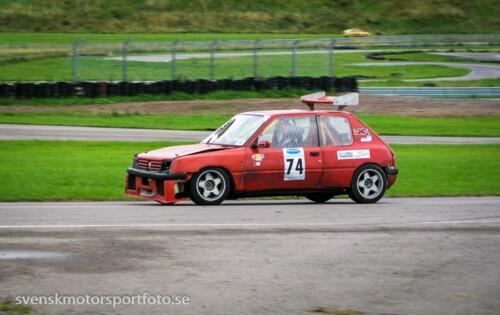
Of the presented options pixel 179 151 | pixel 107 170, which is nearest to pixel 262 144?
pixel 179 151

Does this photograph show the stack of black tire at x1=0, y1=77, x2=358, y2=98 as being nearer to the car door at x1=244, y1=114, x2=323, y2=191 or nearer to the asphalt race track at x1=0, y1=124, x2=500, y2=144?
the asphalt race track at x1=0, y1=124, x2=500, y2=144

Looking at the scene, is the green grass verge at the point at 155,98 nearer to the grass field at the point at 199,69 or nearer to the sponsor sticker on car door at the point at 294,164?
the grass field at the point at 199,69

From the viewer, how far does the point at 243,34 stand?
75625mm

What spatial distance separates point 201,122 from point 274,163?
59.6 feet

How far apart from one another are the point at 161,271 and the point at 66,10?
69.7 m

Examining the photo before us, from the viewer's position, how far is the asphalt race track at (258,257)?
8141mm

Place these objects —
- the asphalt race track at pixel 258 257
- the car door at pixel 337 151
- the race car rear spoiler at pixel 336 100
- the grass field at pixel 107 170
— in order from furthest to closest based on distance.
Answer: the grass field at pixel 107 170 → the race car rear spoiler at pixel 336 100 → the car door at pixel 337 151 → the asphalt race track at pixel 258 257

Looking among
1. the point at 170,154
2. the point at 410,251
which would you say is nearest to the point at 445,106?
the point at 170,154

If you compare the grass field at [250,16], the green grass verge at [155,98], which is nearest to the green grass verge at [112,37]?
the grass field at [250,16]

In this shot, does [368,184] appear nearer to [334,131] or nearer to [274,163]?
[334,131]

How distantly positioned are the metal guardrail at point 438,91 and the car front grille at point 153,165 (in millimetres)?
29750

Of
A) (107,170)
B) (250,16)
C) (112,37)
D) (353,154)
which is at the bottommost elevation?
(107,170)

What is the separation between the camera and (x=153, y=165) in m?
14.3

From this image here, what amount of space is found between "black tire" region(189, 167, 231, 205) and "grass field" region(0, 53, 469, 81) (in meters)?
26.4
